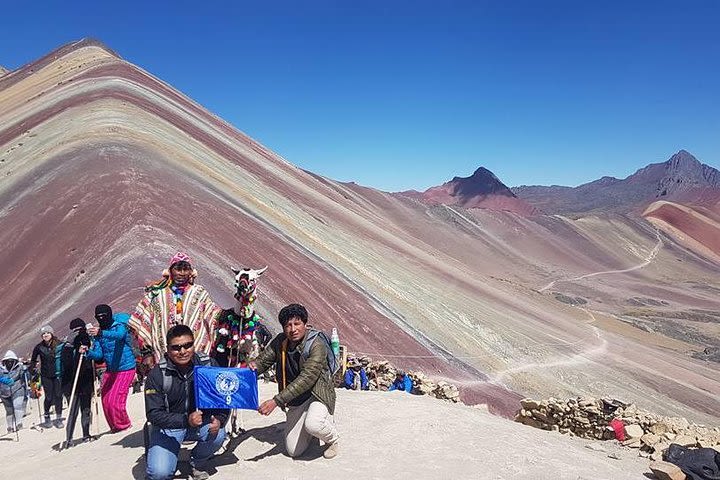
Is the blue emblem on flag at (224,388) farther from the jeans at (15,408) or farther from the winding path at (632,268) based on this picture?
the winding path at (632,268)

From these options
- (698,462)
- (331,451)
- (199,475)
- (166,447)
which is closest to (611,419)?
(698,462)

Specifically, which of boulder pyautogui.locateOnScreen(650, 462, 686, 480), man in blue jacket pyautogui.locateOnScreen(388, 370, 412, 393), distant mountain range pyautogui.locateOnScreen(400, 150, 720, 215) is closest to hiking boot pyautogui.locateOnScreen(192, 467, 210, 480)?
boulder pyautogui.locateOnScreen(650, 462, 686, 480)

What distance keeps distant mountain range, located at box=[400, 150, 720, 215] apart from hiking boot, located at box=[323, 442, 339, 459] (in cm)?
9319

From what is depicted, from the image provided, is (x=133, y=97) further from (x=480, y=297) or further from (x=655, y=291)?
(x=655, y=291)

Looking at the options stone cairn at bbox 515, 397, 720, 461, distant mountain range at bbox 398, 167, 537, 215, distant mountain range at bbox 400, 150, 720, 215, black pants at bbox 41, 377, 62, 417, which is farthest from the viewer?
distant mountain range at bbox 400, 150, 720, 215

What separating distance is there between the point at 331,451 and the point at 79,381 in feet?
9.29

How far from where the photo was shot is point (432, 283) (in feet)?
79.7

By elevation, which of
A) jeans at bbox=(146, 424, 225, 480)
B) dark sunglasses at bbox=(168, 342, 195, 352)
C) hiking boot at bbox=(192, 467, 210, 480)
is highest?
dark sunglasses at bbox=(168, 342, 195, 352)

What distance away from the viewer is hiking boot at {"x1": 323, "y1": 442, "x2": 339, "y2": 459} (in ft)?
14.4

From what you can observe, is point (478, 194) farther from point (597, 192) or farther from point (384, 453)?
point (384, 453)

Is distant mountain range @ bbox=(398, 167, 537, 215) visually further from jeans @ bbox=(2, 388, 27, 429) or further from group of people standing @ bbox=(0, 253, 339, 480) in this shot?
group of people standing @ bbox=(0, 253, 339, 480)

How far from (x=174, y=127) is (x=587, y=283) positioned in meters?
41.6

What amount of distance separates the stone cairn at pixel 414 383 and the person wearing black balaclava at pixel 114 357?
525 centimetres

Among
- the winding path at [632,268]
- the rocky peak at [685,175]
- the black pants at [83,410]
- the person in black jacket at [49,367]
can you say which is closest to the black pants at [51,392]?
the person in black jacket at [49,367]
